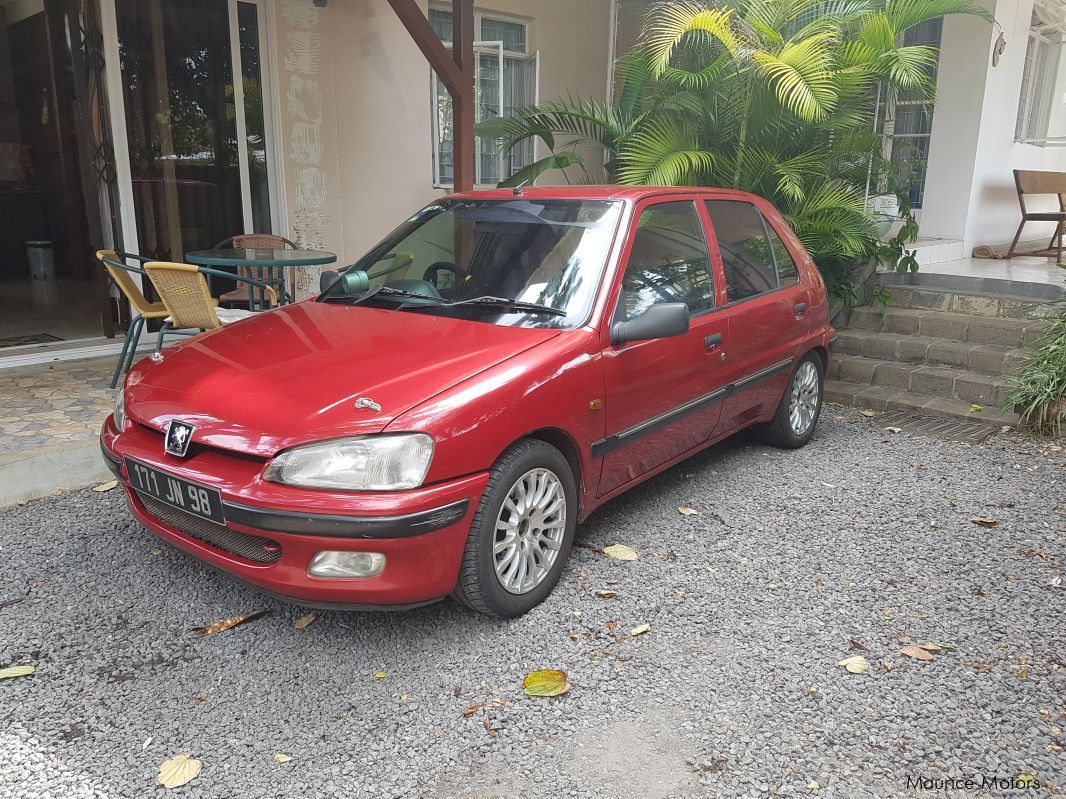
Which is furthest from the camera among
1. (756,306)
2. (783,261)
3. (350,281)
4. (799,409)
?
(799,409)

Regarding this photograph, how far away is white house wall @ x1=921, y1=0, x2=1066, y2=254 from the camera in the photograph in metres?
8.90

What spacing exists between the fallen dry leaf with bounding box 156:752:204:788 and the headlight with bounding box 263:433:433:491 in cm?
82

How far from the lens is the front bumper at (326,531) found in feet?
8.32

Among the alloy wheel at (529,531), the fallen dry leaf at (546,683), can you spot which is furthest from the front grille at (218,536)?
the fallen dry leaf at (546,683)

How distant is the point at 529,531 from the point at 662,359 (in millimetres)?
1049

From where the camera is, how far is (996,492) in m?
4.54

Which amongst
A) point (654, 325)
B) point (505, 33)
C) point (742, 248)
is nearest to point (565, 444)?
point (654, 325)

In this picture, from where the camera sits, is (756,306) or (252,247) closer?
(756,306)

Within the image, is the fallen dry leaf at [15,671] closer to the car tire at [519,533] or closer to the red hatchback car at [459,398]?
the red hatchback car at [459,398]

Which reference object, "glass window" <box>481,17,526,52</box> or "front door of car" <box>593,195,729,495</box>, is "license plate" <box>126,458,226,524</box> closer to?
"front door of car" <box>593,195,729,495</box>

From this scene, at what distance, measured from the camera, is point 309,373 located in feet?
9.62

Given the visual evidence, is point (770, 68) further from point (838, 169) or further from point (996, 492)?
point (996, 492)

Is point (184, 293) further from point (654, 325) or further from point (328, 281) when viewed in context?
point (654, 325)

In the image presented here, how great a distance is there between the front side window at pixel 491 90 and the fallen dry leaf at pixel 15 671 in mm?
6489
